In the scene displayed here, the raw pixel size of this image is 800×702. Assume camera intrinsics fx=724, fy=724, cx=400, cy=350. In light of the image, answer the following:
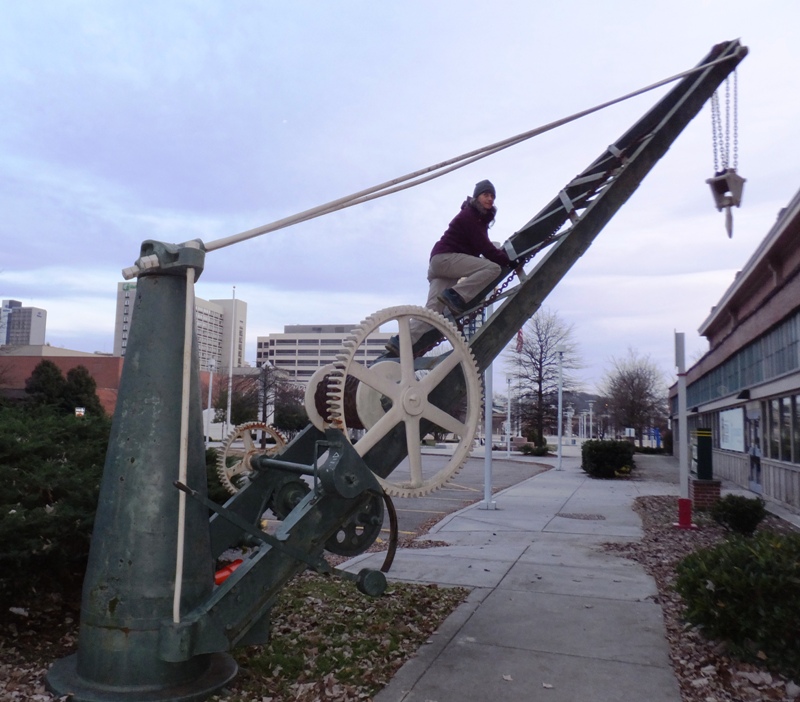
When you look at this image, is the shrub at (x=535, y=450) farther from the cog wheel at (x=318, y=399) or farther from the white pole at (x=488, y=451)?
the cog wheel at (x=318, y=399)

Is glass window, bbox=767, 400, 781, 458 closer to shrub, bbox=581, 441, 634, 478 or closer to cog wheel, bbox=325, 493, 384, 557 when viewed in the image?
shrub, bbox=581, 441, 634, 478

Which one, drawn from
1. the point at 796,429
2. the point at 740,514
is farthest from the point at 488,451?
the point at 796,429

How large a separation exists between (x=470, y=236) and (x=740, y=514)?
293 inches

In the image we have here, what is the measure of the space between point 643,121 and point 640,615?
14.5 feet

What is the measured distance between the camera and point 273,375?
60.1m

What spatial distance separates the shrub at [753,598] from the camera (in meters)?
4.72

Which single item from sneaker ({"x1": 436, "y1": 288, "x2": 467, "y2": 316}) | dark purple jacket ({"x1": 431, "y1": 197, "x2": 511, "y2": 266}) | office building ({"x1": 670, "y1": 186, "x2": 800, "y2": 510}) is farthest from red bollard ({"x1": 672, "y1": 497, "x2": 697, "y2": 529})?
sneaker ({"x1": 436, "y1": 288, "x2": 467, "y2": 316})

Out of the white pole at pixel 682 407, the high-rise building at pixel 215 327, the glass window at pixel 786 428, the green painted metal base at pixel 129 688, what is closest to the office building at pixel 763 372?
the glass window at pixel 786 428

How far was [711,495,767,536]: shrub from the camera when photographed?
10.5 metres

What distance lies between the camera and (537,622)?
20.0 ft

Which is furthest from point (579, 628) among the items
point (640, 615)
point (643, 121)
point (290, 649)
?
point (643, 121)

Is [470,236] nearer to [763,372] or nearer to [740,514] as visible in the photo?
[740,514]

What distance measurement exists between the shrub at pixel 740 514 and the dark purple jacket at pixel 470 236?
697 centimetres

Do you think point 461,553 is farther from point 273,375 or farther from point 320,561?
point 273,375
